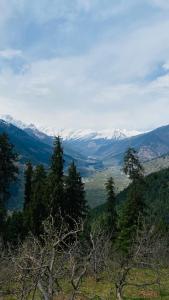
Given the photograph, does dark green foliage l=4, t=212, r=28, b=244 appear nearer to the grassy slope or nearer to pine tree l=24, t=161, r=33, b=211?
pine tree l=24, t=161, r=33, b=211

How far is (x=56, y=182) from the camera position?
197ft

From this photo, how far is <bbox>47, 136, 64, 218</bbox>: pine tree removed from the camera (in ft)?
190

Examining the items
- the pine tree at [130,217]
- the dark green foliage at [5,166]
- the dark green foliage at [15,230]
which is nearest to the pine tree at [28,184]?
the dark green foliage at [15,230]

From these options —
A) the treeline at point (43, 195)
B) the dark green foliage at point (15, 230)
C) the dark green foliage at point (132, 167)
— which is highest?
the dark green foliage at point (132, 167)

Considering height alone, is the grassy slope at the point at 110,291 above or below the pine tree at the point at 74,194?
below

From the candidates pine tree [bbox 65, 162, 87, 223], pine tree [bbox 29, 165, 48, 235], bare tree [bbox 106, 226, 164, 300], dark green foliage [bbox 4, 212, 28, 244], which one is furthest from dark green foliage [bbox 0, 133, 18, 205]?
bare tree [bbox 106, 226, 164, 300]

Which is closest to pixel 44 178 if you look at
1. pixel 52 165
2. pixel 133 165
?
pixel 52 165

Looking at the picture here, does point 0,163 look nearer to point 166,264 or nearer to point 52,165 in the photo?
point 52,165

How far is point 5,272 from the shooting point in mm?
35312

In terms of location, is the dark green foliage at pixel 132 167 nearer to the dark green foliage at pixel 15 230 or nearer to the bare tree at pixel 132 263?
the dark green foliage at pixel 15 230

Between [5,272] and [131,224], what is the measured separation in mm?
30958

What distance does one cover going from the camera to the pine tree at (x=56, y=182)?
57966mm

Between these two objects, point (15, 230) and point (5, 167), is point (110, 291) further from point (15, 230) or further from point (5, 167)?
point (5, 167)

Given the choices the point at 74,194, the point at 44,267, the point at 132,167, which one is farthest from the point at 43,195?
the point at 132,167
